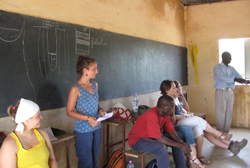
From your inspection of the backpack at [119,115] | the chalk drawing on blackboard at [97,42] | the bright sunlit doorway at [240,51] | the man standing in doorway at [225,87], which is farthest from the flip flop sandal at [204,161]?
the bright sunlit doorway at [240,51]

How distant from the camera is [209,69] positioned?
6066 mm

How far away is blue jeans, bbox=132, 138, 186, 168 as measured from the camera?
2.54 meters

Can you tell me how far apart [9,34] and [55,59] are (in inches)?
22.1

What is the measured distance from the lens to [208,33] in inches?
237

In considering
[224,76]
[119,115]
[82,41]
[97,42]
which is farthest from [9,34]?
[224,76]

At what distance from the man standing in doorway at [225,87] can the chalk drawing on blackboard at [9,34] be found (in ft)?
12.4

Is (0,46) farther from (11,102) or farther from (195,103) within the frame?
(195,103)

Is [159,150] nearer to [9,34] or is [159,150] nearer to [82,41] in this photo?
[82,41]

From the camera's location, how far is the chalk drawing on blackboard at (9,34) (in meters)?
2.03

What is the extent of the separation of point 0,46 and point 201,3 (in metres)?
5.36

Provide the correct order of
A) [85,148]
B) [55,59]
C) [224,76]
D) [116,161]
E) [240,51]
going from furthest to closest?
[240,51], [224,76], [116,161], [55,59], [85,148]

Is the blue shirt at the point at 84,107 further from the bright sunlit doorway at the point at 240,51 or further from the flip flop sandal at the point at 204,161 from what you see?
the bright sunlit doorway at the point at 240,51

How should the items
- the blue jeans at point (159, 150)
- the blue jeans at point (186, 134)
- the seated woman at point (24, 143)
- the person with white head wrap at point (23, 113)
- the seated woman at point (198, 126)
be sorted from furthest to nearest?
the seated woman at point (198, 126), the blue jeans at point (186, 134), the blue jeans at point (159, 150), the person with white head wrap at point (23, 113), the seated woman at point (24, 143)

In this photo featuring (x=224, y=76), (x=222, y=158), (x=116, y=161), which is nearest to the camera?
(x=116, y=161)
